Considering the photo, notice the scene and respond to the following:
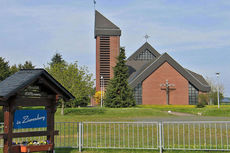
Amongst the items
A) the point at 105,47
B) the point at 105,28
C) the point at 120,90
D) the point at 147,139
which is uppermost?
the point at 105,28

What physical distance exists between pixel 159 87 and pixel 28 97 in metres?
50.5

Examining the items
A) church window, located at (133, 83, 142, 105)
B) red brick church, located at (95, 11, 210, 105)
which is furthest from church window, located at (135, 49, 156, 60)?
church window, located at (133, 83, 142, 105)

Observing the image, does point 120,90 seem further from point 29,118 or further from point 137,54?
point 137,54

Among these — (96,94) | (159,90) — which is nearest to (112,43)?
(96,94)

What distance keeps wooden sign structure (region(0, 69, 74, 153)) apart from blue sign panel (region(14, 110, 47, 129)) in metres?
0.18

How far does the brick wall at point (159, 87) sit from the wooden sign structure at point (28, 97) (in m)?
48.8

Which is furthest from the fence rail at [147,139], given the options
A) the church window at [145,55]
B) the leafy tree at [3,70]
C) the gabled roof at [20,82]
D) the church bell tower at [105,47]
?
the church window at [145,55]

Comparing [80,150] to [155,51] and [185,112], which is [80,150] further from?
[155,51]

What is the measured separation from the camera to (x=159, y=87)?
58906 mm

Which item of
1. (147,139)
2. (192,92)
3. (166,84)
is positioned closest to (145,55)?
(166,84)

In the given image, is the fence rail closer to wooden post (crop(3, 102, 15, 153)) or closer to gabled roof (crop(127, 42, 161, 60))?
wooden post (crop(3, 102, 15, 153))

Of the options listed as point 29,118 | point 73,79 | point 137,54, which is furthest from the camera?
point 137,54

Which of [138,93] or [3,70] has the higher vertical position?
[3,70]

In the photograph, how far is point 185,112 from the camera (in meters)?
41.4
